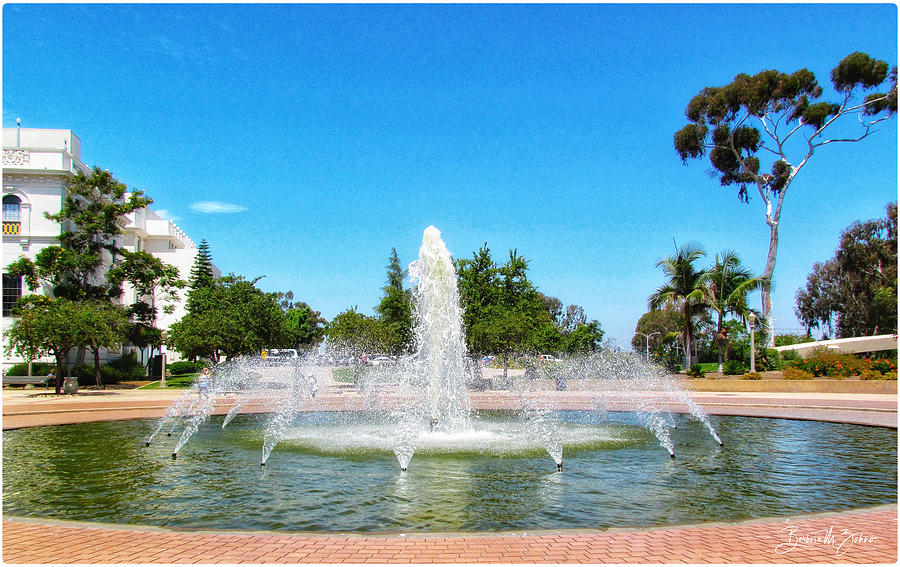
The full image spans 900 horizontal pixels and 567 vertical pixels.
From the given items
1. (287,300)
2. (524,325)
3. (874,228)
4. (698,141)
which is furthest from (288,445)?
(287,300)

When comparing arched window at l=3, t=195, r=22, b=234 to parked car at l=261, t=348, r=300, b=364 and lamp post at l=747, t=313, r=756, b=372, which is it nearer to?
parked car at l=261, t=348, r=300, b=364

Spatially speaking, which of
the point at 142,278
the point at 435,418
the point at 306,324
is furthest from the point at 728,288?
the point at 306,324

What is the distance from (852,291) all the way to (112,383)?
6337cm

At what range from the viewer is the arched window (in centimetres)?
3638

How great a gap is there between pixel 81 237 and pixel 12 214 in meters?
4.05

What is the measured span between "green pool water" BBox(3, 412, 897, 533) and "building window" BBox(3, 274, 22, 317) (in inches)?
1065

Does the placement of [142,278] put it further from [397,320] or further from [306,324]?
[306,324]

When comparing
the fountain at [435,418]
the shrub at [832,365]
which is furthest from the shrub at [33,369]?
the shrub at [832,365]

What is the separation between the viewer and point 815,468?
10.4 metres

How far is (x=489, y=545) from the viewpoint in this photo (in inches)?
233

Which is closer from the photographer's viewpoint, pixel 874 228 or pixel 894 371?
pixel 894 371

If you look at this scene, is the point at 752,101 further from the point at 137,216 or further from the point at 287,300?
the point at 287,300

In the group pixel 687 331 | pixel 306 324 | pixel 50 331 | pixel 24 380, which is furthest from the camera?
pixel 306 324

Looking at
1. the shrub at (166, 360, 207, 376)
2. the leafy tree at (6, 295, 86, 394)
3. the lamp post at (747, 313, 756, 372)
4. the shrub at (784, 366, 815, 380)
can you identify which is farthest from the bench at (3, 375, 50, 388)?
the shrub at (784, 366, 815, 380)
